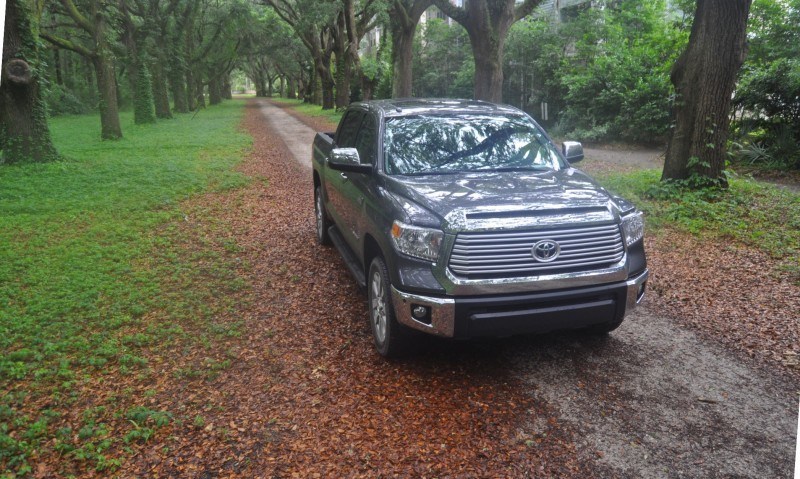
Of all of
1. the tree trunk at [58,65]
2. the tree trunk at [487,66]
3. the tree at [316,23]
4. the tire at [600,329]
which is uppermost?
the tree at [316,23]

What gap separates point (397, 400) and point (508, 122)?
3.01 m

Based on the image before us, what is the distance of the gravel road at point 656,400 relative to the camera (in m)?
3.29

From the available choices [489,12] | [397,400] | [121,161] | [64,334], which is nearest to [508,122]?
[397,400]

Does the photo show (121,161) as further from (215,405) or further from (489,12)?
(215,405)

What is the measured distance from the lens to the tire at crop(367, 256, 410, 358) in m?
4.18

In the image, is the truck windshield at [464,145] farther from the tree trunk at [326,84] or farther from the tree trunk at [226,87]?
the tree trunk at [226,87]

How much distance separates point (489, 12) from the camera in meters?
14.7

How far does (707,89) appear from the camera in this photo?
9.30m

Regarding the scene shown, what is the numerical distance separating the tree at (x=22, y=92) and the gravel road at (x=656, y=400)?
1291 cm

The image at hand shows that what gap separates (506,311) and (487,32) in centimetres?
1232

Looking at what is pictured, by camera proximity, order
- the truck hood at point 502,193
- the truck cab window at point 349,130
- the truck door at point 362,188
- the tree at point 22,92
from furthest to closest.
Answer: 1. the tree at point 22,92
2. the truck cab window at point 349,130
3. the truck door at point 362,188
4. the truck hood at point 502,193

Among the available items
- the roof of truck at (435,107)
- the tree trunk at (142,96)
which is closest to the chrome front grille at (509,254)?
the roof of truck at (435,107)

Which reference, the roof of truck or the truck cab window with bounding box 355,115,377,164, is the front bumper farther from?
the roof of truck

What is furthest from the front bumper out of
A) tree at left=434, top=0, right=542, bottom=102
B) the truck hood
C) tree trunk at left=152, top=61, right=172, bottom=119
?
tree trunk at left=152, top=61, right=172, bottom=119
